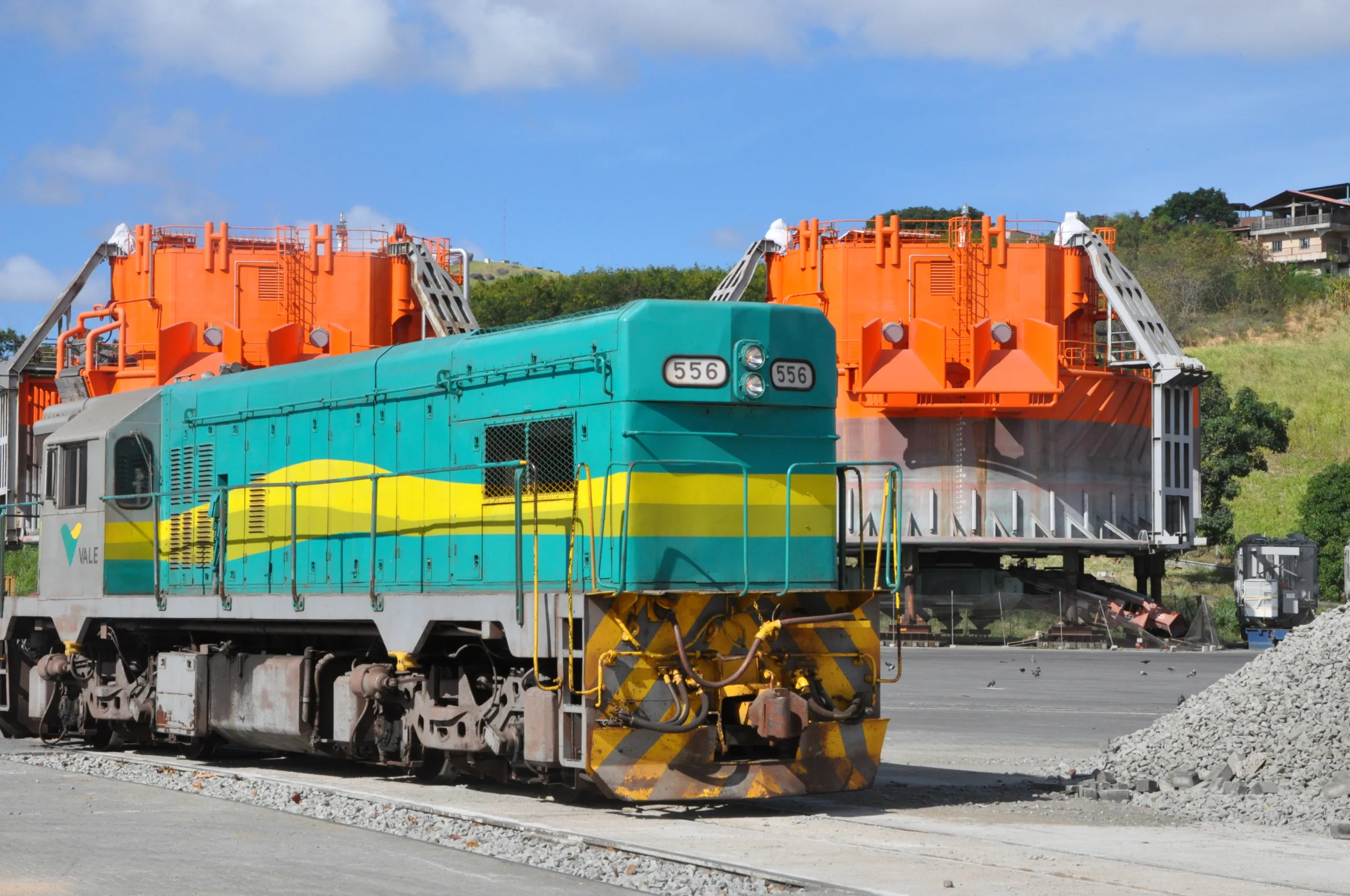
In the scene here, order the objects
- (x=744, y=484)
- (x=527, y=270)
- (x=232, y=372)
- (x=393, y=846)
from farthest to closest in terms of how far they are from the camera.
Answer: (x=527, y=270), (x=232, y=372), (x=744, y=484), (x=393, y=846)

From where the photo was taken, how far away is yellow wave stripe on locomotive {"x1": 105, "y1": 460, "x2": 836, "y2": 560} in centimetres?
1109

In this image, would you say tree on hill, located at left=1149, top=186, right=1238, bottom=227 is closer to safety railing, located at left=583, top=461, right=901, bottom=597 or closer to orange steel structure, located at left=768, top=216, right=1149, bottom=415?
orange steel structure, located at left=768, top=216, right=1149, bottom=415

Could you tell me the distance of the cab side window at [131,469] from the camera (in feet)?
51.5

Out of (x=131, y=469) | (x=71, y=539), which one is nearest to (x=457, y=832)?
(x=131, y=469)

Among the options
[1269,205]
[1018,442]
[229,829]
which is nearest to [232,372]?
[229,829]

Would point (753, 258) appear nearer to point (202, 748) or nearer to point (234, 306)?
point (234, 306)

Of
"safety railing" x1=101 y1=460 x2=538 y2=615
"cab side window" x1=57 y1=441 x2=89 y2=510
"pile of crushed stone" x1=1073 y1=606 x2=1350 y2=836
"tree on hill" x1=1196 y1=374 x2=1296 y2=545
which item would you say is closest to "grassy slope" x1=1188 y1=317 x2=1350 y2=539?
"tree on hill" x1=1196 y1=374 x2=1296 y2=545

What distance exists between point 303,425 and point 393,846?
5.53 meters

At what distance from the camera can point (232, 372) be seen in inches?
633

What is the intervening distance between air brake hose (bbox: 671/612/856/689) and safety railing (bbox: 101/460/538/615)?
113 cm

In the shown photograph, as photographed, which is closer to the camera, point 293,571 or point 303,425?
Answer: point 293,571

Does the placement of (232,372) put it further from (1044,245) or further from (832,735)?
(1044,245)

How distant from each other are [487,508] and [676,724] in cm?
246

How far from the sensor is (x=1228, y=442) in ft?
207
